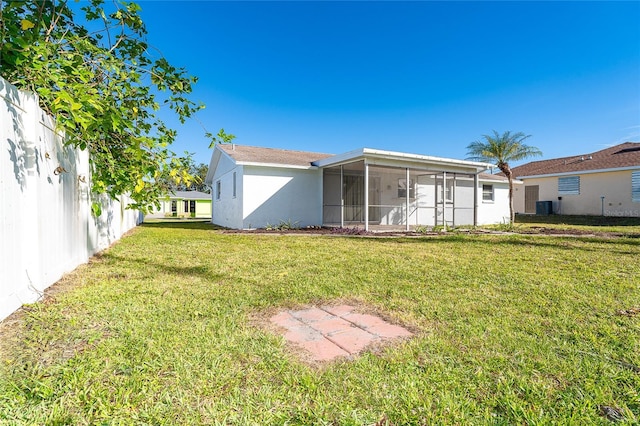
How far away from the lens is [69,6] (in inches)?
167

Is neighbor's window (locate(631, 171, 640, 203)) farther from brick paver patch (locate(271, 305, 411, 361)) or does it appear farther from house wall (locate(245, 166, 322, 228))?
brick paver patch (locate(271, 305, 411, 361))

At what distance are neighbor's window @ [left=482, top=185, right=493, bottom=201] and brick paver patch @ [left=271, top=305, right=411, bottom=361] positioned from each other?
16873mm

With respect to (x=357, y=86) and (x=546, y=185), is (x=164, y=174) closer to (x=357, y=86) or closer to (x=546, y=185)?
(x=357, y=86)

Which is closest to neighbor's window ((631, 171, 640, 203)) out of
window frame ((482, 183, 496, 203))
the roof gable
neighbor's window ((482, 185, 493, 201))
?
the roof gable

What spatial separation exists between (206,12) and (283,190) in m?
7.06

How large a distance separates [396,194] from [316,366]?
47.6 feet

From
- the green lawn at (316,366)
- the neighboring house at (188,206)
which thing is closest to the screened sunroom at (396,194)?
the green lawn at (316,366)

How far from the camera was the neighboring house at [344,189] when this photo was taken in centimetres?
1267

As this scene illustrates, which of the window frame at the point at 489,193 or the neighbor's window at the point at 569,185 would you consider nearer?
the window frame at the point at 489,193

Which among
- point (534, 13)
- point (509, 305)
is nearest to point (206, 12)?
point (534, 13)

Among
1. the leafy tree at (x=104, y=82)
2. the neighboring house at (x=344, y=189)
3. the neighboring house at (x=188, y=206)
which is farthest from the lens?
the neighboring house at (x=188, y=206)

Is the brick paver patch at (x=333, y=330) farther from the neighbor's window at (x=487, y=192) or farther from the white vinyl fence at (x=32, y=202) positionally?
the neighbor's window at (x=487, y=192)

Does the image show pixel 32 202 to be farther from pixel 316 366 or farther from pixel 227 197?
pixel 227 197

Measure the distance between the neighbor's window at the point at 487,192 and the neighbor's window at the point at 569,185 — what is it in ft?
23.7
